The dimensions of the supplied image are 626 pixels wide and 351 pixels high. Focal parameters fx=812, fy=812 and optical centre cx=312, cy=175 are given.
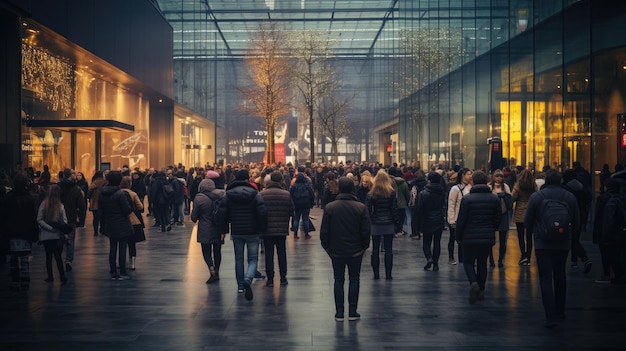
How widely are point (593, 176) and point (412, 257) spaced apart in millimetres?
8347

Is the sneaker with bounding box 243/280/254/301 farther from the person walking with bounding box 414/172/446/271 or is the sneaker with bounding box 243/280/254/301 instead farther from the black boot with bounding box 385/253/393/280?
the person walking with bounding box 414/172/446/271

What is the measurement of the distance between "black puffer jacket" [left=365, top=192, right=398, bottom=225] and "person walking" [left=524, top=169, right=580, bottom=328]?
3.63 metres

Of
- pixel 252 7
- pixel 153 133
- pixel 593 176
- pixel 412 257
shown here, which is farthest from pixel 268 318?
pixel 252 7

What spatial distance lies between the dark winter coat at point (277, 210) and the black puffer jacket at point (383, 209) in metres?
1.43

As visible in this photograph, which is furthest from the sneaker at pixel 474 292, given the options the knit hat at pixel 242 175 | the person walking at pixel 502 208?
the person walking at pixel 502 208

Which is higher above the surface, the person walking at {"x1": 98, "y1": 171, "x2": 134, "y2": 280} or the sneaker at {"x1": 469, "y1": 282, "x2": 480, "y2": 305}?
the person walking at {"x1": 98, "y1": 171, "x2": 134, "y2": 280}

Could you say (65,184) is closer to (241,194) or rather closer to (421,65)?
(241,194)

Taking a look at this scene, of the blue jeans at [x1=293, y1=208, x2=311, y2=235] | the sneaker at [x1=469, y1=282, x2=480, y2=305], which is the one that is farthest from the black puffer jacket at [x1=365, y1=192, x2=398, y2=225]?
the blue jeans at [x1=293, y1=208, x2=311, y2=235]

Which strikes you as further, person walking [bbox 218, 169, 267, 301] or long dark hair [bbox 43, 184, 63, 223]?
long dark hair [bbox 43, 184, 63, 223]

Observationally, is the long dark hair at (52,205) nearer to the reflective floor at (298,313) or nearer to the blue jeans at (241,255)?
the reflective floor at (298,313)

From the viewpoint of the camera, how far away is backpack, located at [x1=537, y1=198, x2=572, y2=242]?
9.50 m

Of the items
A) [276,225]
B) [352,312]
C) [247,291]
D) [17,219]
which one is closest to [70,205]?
[17,219]

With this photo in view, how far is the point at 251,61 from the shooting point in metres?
50.3

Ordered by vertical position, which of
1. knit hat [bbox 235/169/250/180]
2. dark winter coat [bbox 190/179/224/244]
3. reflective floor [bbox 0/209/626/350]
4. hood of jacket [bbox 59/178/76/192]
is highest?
knit hat [bbox 235/169/250/180]
